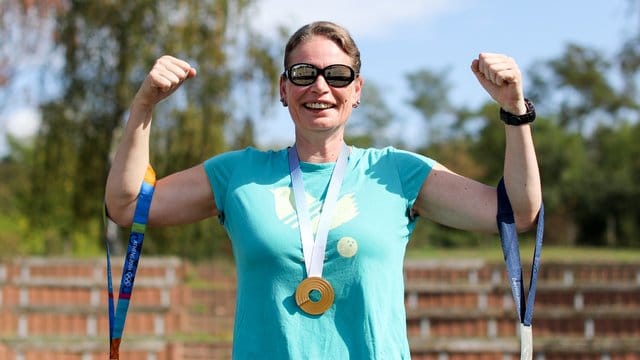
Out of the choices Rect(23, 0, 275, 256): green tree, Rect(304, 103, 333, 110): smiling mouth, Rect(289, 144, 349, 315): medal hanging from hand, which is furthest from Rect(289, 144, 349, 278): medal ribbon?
Rect(23, 0, 275, 256): green tree

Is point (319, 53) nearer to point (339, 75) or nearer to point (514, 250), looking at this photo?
point (339, 75)

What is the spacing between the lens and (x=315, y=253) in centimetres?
195

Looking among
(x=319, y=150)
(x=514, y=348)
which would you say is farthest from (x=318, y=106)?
(x=514, y=348)

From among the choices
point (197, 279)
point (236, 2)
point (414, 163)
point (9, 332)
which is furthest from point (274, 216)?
point (236, 2)

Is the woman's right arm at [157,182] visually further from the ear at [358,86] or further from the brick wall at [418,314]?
the brick wall at [418,314]

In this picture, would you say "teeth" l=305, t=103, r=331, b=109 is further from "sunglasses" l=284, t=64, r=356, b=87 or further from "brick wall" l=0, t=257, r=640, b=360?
"brick wall" l=0, t=257, r=640, b=360

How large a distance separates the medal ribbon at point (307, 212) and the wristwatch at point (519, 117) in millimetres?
356

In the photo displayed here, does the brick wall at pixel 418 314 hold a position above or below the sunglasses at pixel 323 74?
below

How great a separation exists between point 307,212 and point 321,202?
1.7 inches

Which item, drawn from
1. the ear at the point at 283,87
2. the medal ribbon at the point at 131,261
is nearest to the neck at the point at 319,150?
the ear at the point at 283,87

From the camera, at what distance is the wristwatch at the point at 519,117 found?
79.5 inches

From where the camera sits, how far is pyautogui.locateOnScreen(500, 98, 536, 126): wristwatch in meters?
2.02

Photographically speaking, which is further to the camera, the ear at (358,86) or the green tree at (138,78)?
the green tree at (138,78)

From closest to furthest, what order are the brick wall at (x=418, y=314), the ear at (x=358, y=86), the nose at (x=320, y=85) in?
the nose at (x=320, y=85)
the ear at (x=358, y=86)
the brick wall at (x=418, y=314)
